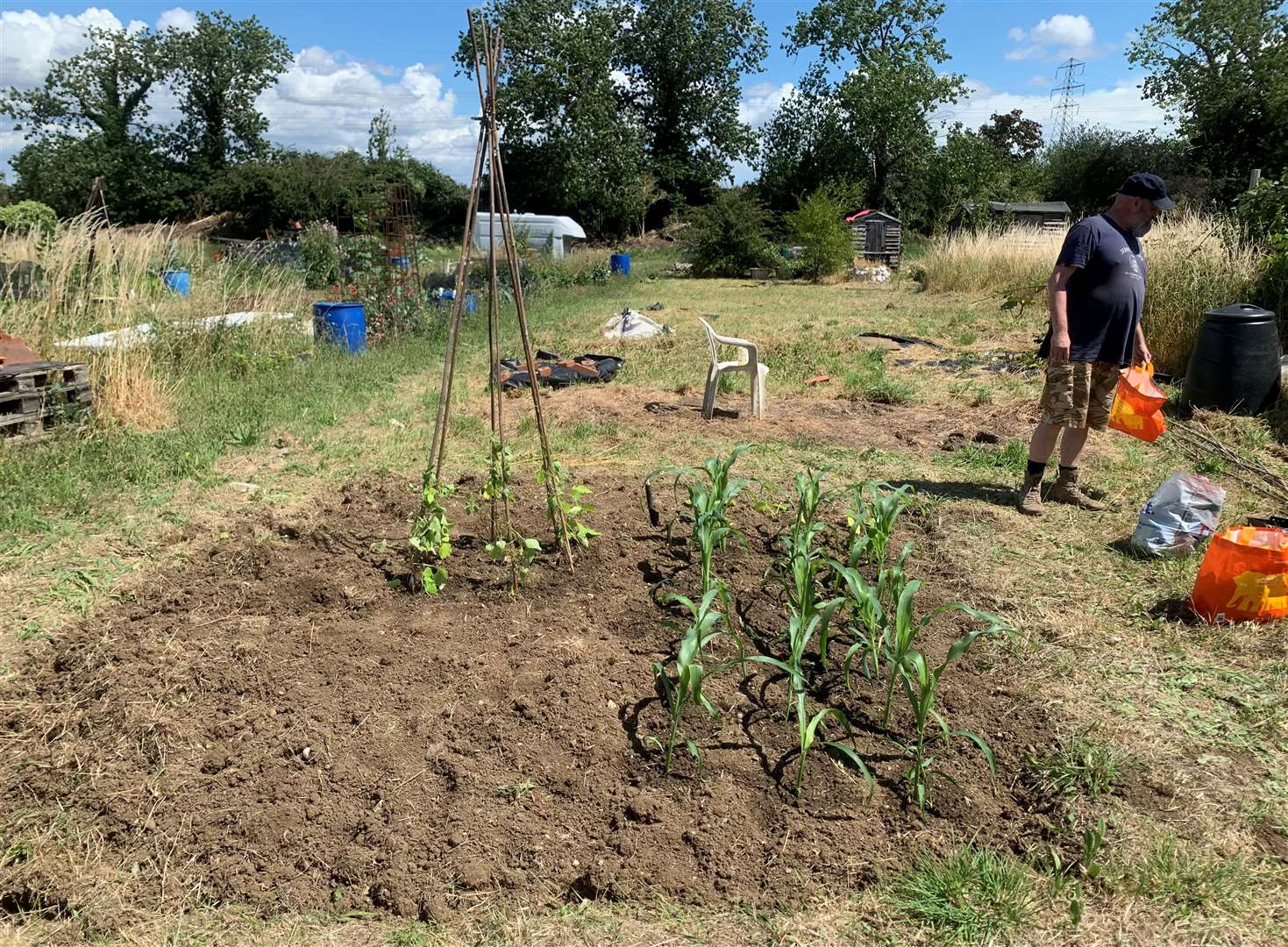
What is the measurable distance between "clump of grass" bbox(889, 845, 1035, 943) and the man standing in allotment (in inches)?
112

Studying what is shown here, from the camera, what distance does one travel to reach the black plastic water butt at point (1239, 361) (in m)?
6.56

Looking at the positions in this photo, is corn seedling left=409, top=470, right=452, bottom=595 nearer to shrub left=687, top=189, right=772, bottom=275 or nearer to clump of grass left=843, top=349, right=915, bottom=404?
clump of grass left=843, top=349, right=915, bottom=404

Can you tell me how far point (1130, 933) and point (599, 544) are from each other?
2.39 metres

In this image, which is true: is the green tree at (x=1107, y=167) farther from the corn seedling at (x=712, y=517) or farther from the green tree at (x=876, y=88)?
the corn seedling at (x=712, y=517)

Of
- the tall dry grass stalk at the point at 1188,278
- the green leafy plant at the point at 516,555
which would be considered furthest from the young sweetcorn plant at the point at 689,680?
the tall dry grass stalk at the point at 1188,278

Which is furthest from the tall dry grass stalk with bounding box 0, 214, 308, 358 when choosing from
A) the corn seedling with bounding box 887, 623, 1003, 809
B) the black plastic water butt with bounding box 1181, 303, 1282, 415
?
the black plastic water butt with bounding box 1181, 303, 1282, 415

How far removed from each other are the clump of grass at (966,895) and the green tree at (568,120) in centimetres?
3245

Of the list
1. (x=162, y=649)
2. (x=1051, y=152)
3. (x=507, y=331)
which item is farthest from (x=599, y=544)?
(x=1051, y=152)

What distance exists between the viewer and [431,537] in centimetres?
349

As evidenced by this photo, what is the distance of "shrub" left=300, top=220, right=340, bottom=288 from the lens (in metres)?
14.0

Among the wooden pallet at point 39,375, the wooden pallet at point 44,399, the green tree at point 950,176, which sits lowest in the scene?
the wooden pallet at point 44,399

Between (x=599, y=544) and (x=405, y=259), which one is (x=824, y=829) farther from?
(x=405, y=259)

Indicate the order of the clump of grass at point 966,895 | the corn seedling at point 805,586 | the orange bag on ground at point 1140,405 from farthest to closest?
the orange bag on ground at point 1140,405 < the corn seedling at point 805,586 < the clump of grass at point 966,895

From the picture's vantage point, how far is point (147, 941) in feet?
6.53
